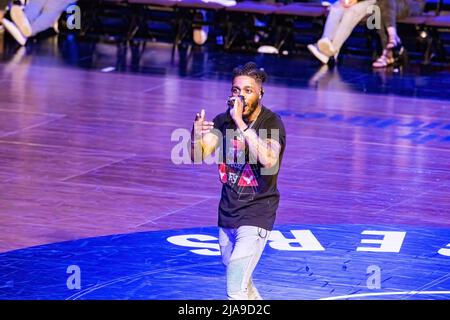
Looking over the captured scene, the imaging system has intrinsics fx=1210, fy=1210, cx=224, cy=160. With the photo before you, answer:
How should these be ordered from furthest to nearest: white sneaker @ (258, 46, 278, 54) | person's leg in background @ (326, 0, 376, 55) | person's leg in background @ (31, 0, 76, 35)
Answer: person's leg in background @ (31, 0, 76, 35), white sneaker @ (258, 46, 278, 54), person's leg in background @ (326, 0, 376, 55)

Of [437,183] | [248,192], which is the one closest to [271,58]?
[437,183]

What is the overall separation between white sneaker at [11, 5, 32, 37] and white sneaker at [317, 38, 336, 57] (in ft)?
14.4

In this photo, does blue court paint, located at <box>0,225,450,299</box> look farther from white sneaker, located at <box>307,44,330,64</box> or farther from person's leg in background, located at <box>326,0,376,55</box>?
white sneaker, located at <box>307,44,330,64</box>

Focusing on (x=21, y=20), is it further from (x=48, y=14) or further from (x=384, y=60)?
(x=384, y=60)

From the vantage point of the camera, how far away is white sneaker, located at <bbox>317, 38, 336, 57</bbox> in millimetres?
16562

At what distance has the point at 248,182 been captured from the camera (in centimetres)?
612

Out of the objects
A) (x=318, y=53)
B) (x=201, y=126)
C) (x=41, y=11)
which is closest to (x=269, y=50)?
(x=318, y=53)

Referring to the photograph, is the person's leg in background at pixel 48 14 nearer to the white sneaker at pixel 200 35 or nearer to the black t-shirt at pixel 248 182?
the white sneaker at pixel 200 35

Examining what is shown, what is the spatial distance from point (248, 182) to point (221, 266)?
65.9 inches

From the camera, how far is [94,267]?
756 cm

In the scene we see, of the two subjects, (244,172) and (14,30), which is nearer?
(244,172)

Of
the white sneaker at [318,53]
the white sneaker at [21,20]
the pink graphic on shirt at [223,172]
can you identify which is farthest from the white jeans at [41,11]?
the pink graphic on shirt at [223,172]

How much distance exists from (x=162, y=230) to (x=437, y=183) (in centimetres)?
302

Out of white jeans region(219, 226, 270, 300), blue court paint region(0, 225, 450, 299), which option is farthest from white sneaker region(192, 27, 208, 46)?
white jeans region(219, 226, 270, 300)
